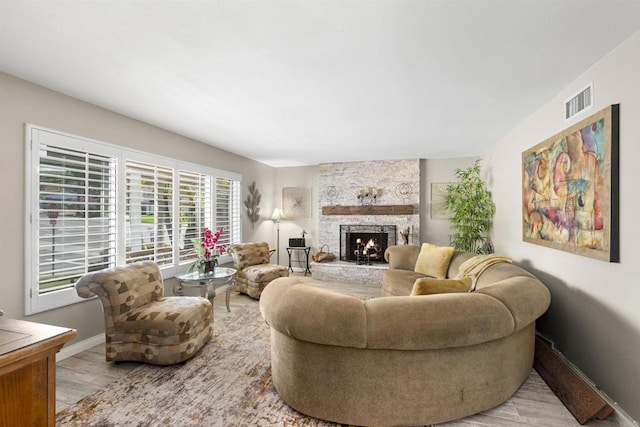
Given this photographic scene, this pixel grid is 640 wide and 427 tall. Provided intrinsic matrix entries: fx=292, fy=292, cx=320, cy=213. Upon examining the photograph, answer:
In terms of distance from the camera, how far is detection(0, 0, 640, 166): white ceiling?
163 centimetres

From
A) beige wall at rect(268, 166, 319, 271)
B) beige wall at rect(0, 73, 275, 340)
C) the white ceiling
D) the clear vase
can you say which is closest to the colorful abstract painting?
the white ceiling

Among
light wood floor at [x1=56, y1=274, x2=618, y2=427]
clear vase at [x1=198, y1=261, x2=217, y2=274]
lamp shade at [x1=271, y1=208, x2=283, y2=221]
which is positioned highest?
lamp shade at [x1=271, y1=208, x2=283, y2=221]

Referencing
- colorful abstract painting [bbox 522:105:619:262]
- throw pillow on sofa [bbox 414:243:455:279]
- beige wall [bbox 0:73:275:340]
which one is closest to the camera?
colorful abstract painting [bbox 522:105:619:262]

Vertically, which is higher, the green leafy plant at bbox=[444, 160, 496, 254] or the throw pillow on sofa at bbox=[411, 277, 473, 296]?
the green leafy plant at bbox=[444, 160, 496, 254]

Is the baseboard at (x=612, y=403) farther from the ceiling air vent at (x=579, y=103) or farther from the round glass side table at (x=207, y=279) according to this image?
the round glass side table at (x=207, y=279)

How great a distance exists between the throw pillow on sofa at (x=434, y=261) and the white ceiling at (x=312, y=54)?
1.85 meters

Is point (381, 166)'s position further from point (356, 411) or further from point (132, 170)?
point (356, 411)

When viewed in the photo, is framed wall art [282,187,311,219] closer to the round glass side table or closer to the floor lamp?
the floor lamp

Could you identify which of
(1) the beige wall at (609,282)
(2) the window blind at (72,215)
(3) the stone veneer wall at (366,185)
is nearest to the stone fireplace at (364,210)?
(3) the stone veneer wall at (366,185)

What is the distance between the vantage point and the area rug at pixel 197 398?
75.4 inches

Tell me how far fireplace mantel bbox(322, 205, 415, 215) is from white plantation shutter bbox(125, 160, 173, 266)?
334 cm

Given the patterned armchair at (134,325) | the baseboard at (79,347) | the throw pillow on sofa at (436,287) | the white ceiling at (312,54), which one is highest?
the white ceiling at (312,54)

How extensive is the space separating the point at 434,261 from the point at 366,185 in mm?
2482

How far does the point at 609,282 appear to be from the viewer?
6.76ft
